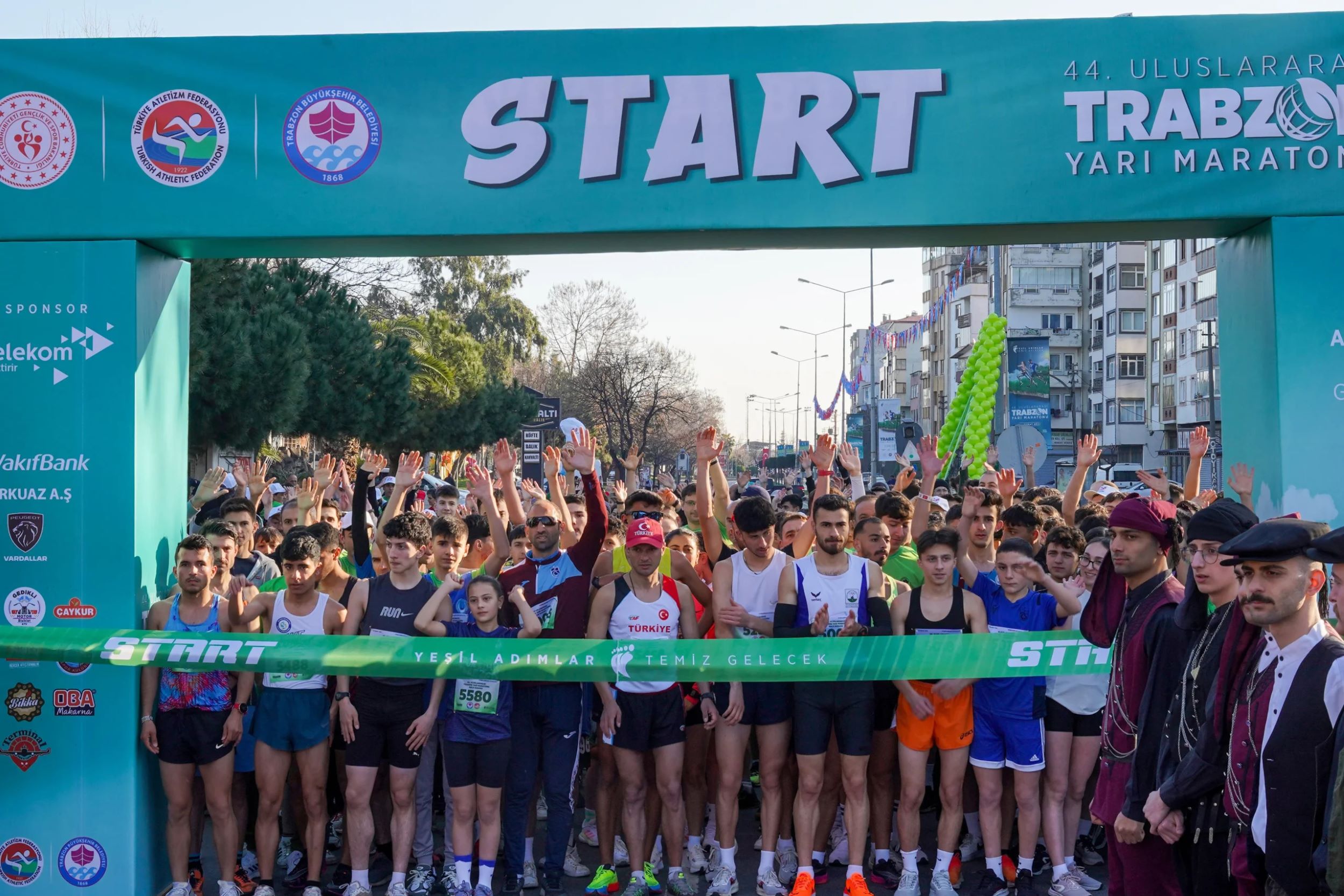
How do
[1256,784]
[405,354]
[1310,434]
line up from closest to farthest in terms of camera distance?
[1256,784] < [1310,434] < [405,354]

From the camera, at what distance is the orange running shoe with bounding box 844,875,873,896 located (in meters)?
6.64

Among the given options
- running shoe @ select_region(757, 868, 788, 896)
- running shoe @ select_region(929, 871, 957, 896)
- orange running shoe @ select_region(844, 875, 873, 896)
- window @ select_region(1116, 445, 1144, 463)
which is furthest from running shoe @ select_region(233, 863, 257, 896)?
window @ select_region(1116, 445, 1144, 463)

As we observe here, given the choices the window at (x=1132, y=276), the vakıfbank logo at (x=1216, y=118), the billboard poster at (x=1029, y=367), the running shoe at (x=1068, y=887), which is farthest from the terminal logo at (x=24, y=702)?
the window at (x=1132, y=276)

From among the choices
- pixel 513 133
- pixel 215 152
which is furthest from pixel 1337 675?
pixel 215 152

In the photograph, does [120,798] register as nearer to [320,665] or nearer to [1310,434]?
[320,665]

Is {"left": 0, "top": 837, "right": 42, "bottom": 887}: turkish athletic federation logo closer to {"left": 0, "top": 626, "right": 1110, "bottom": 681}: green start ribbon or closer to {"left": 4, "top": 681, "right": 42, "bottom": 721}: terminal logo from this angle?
{"left": 4, "top": 681, "right": 42, "bottom": 721}: terminal logo

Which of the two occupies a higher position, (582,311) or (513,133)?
(582,311)

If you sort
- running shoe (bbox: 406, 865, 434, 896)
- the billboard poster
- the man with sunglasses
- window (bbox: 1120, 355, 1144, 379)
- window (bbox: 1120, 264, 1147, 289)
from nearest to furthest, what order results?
the man with sunglasses, running shoe (bbox: 406, 865, 434, 896), the billboard poster, window (bbox: 1120, 264, 1147, 289), window (bbox: 1120, 355, 1144, 379)

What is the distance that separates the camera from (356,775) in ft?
21.9

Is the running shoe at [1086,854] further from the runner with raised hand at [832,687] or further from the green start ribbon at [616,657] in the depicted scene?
the green start ribbon at [616,657]

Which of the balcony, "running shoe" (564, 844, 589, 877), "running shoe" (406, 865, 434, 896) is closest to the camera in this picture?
"running shoe" (406, 865, 434, 896)

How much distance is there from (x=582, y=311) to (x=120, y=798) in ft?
156

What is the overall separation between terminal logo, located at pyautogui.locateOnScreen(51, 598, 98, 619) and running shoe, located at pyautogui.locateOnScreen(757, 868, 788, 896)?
3.79m

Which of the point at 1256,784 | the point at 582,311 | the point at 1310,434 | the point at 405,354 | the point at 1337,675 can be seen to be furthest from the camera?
the point at 582,311
